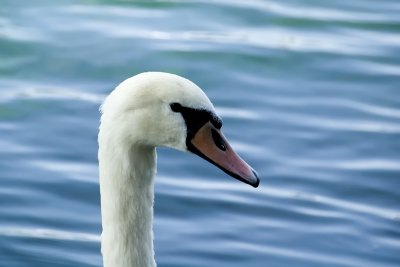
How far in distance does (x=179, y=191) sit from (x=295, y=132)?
1.38m

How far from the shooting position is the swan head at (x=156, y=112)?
5.82 metres

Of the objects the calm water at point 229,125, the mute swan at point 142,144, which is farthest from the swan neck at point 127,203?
the calm water at point 229,125

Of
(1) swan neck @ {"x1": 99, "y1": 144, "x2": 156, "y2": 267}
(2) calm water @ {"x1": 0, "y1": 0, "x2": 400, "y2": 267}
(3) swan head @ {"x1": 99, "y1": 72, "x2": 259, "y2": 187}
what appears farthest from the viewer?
(2) calm water @ {"x1": 0, "y1": 0, "x2": 400, "y2": 267}

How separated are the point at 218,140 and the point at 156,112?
32 centimetres

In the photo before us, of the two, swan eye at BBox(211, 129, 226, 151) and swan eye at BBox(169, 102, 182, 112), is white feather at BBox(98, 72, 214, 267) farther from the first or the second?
swan eye at BBox(211, 129, 226, 151)

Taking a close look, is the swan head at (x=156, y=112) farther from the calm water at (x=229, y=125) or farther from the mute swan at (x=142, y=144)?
the calm water at (x=229, y=125)

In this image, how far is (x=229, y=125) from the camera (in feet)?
33.3

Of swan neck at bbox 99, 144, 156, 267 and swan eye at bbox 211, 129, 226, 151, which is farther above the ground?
swan eye at bbox 211, 129, 226, 151

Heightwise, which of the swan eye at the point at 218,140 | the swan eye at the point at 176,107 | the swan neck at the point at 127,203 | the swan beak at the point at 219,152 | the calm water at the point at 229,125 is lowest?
the swan neck at the point at 127,203

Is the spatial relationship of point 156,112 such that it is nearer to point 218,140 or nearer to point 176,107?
point 176,107

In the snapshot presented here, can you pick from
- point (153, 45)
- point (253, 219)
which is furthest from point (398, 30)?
point (253, 219)

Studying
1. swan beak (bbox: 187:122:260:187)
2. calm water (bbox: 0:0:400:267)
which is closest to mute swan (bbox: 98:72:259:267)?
swan beak (bbox: 187:122:260:187)

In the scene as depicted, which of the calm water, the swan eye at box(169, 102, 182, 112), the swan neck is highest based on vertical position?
the calm water

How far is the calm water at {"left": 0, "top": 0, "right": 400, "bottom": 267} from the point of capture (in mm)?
8562
